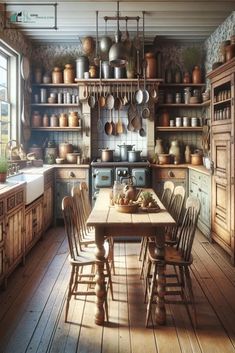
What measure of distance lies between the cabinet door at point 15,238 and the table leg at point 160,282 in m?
1.47

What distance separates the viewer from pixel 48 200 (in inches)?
217

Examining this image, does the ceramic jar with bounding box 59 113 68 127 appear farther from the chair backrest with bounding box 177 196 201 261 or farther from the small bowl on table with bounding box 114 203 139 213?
the chair backrest with bounding box 177 196 201 261

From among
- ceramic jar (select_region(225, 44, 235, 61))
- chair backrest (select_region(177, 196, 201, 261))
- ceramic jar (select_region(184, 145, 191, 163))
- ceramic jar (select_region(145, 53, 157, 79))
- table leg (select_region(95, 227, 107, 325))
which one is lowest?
table leg (select_region(95, 227, 107, 325))

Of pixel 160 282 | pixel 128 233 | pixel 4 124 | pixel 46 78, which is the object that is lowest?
pixel 160 282

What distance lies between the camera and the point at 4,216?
10.9 ft

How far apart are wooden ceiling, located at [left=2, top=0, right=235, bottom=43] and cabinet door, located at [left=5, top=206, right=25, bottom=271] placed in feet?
8.63

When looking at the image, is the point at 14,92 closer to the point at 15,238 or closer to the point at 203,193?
the point at 15,238

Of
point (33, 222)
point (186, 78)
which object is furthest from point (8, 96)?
point (186, 78)

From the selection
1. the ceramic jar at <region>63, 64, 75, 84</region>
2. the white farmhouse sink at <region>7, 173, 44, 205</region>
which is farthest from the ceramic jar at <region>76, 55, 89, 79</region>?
the white farmhouse sink at <region>7, 173, 44, 205</region>

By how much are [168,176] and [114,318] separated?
343 cm

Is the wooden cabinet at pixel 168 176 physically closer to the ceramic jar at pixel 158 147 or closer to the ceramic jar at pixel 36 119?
the ceramic jar at pixel 158 147

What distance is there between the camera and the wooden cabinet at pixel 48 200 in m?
5.25

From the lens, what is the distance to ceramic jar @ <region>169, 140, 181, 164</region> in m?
6.16

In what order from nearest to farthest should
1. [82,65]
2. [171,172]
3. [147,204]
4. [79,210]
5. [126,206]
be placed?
[126,206] → [147,204] → [79,210] → [171,172] → [82,65]
